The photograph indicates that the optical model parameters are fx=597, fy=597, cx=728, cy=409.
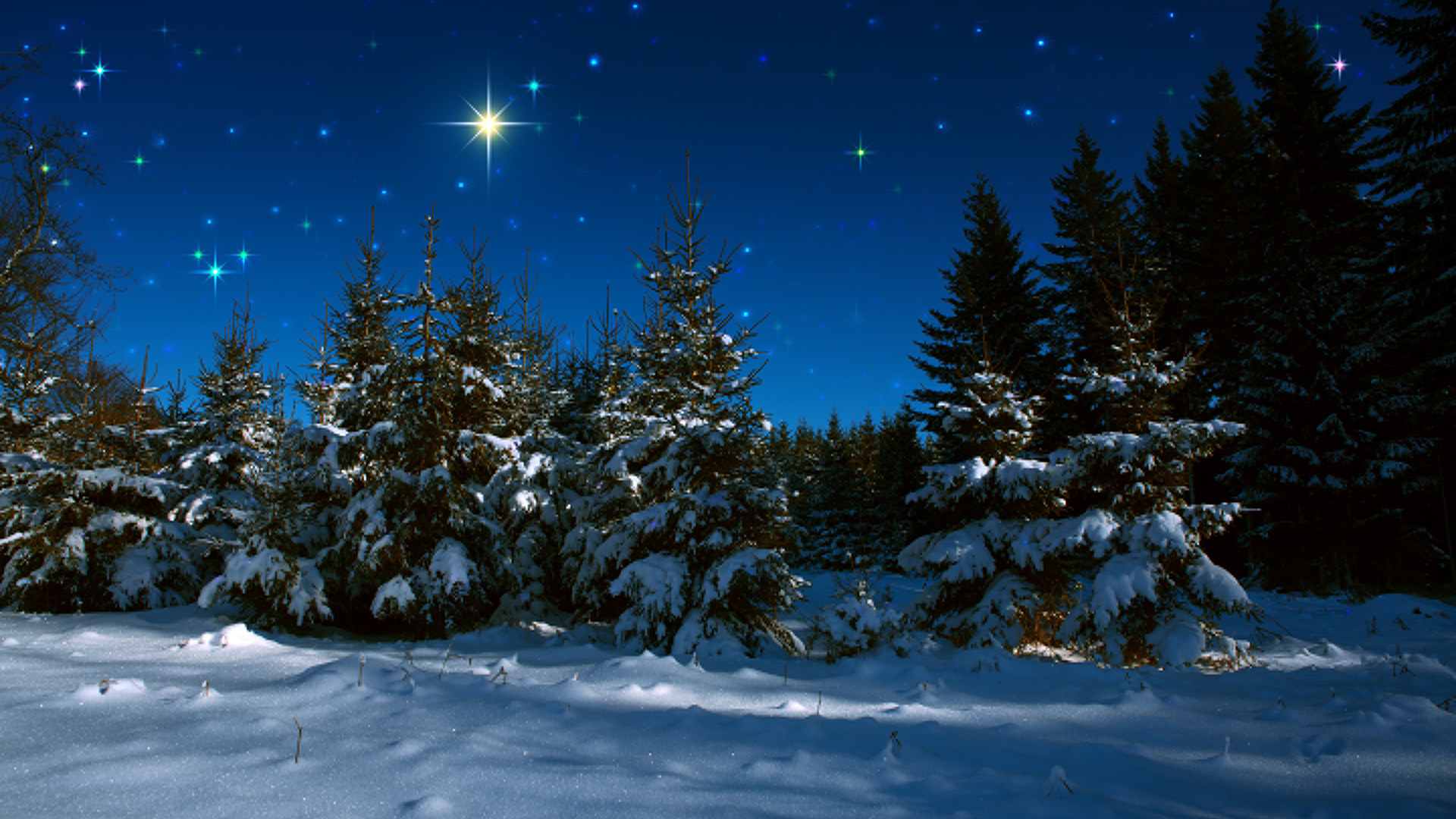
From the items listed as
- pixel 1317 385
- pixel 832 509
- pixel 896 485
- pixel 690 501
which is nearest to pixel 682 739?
pixel 690 501

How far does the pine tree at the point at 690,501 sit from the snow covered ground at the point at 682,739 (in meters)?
2.04

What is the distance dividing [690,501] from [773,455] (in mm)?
4135

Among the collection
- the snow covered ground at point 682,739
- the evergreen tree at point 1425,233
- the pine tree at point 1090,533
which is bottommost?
the snow covered ground at point 682,739

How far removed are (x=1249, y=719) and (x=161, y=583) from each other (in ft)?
51.2

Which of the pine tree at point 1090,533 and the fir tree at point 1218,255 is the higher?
the fir tree at point 1218,255

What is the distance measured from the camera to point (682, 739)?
3.63 m

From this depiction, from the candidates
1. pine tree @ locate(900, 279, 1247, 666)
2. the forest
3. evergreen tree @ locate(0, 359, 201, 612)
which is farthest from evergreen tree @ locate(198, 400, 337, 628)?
pine tree @ locate(900, 279, 1247, 666)

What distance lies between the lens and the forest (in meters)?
8.23

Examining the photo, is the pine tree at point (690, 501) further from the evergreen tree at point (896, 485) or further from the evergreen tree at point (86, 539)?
the evergreen tree at point (896, 485)

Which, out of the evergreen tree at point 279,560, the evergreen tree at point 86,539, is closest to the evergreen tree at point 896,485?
the evergreen tree at point 279,560

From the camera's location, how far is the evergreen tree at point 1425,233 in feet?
43.5

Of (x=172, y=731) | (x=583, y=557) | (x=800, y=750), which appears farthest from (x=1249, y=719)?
(x=583, y=557)

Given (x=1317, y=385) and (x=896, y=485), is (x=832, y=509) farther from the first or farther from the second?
(x=1317, y=385)

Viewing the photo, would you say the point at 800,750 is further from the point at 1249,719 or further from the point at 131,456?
the point at 131,456
